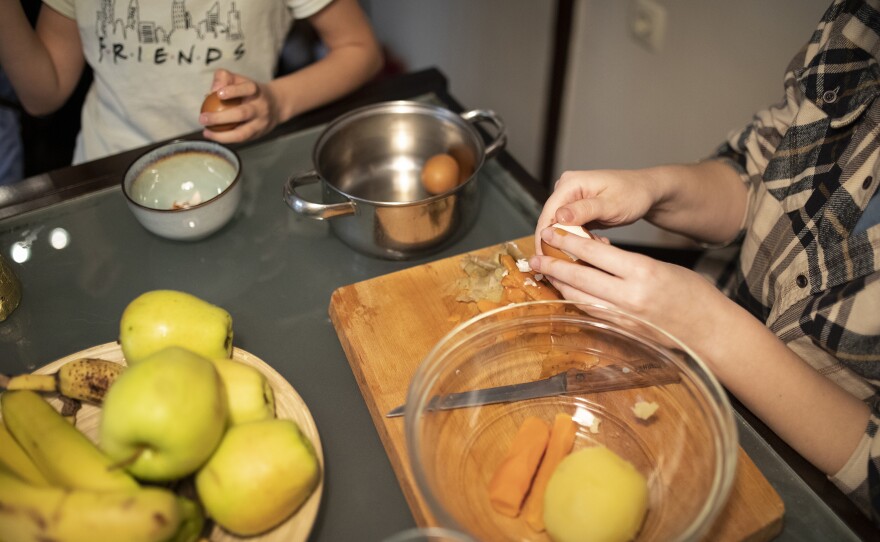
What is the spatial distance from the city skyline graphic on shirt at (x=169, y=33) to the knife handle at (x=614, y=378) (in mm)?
1065

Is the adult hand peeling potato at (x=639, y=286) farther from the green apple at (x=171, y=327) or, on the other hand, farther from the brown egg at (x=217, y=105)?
the brown egg at (x=217, y=105)

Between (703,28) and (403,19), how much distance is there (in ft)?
5.11

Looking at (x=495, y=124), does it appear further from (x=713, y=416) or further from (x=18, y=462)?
(x=18, y=462)

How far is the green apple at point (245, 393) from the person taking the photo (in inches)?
28.2

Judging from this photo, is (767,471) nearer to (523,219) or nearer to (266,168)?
(523,219)

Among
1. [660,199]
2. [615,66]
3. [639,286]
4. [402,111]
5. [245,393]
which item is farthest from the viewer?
[615,66]

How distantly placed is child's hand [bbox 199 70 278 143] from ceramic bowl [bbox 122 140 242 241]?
6 centimetres

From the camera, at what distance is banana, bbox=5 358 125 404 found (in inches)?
30.6

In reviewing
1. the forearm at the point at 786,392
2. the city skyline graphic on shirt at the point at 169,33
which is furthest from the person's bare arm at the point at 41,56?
the forearm at the point at 786,392

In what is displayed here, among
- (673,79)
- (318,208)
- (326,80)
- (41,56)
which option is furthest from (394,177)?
(673,79)

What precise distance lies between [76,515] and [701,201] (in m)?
1.01

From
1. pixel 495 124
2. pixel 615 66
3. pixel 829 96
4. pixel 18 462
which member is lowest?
pixel 615 66

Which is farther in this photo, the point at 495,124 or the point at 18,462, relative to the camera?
the point at 495,124

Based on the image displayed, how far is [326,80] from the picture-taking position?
143 centimetres
